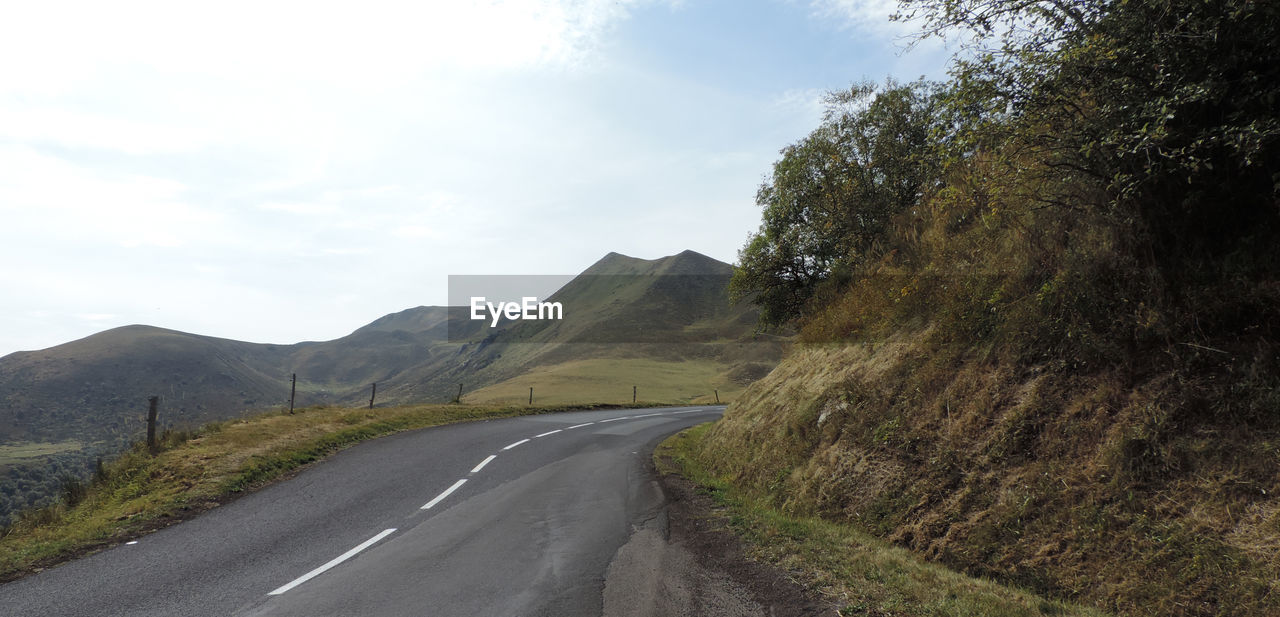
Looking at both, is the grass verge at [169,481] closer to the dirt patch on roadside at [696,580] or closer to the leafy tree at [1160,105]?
the dirt patch on roadside at [696,580]

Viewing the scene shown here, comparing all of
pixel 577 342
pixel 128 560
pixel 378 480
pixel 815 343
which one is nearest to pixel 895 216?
pixel 815 343

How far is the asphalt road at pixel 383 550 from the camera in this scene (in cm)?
606

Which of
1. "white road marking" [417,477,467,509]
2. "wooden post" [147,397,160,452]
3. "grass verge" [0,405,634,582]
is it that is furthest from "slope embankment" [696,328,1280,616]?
"wooden post" [147,397,160,452]

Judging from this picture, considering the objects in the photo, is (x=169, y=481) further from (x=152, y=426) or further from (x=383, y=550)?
(x=383, y=550)

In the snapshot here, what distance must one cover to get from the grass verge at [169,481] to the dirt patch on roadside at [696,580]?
7322mm

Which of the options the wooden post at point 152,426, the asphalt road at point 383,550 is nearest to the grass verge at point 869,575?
the asphalt road at point 383,550

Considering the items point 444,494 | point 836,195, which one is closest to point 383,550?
point 444,494

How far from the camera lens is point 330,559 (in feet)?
24.8

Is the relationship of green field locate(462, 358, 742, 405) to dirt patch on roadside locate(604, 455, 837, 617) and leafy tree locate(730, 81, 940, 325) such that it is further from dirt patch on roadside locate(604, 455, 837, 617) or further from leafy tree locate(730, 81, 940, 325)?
dirt patch on roadside locate(604, 455, 837, 617)

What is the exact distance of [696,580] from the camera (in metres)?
6.61

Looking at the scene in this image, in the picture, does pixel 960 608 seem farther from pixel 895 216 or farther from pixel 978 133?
pixel 895 216

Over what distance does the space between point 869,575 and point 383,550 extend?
6122mm

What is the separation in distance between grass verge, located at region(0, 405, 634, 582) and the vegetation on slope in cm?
1022

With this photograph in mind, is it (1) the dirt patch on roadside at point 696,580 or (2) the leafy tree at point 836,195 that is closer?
(1) the dirt patch on roadside at point 696,580
